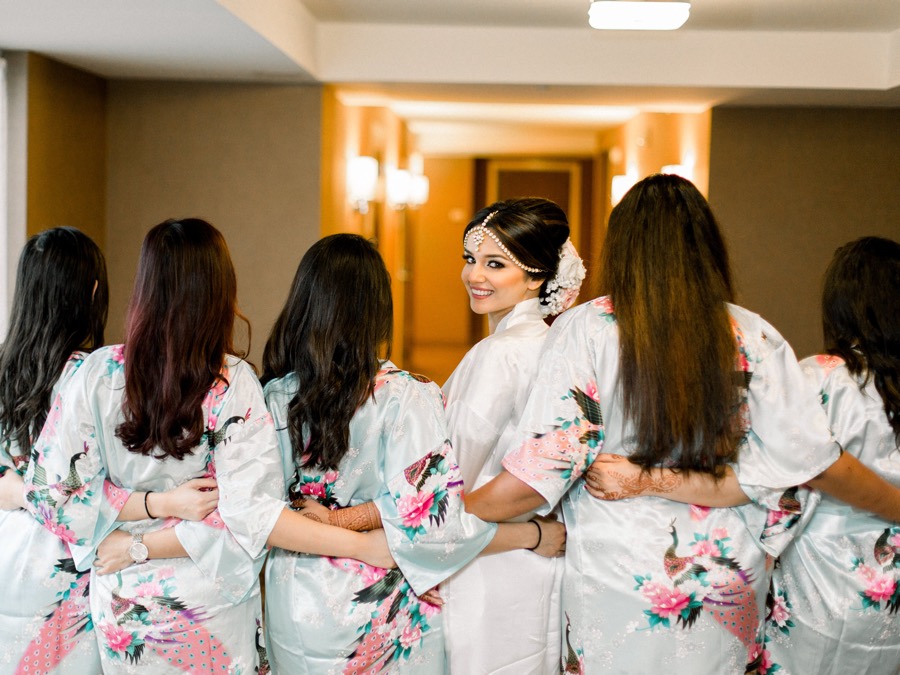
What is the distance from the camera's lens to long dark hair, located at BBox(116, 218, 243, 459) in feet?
5.43

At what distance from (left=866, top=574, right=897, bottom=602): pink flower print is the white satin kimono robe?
0.69 metres

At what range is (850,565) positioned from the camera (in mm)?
1946

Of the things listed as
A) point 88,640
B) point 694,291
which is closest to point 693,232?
point 694,291

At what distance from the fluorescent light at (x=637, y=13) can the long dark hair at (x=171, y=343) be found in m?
2.86

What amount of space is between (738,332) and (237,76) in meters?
4.21

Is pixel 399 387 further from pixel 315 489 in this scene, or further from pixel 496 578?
pixel 496 578

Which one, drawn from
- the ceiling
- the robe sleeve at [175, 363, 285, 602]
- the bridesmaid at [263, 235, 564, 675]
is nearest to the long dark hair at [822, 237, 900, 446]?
the bridesmaid at [263, 235, 564, 675]

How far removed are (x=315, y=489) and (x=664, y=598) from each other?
72 centimetres

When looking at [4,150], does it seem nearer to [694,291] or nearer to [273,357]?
[273,357]

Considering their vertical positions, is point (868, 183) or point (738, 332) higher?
point (868, 183)

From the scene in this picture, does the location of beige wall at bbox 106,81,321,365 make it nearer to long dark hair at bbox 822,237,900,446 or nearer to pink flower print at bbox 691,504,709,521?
long dark hair at bbox 822,237,900,446

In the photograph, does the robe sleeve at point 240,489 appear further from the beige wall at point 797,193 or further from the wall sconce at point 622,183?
the wall sconce at point 622,183

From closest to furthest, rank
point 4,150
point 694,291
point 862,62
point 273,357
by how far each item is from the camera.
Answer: point 694,291
point 273,357
point 4,150
point 862,62

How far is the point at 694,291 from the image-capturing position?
165cm
